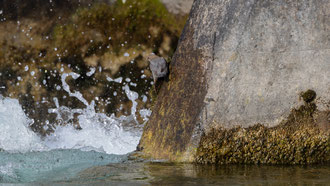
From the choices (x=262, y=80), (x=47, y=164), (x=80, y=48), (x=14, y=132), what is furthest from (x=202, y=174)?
(x=80, y=48)

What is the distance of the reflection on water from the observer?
2.70 m

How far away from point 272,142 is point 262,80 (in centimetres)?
40

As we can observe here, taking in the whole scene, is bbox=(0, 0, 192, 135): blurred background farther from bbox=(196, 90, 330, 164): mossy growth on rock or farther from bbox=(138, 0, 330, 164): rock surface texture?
bbox=(196, 90, 330, 164): mossy growth on rock

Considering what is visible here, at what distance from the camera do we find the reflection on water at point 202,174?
2703 millimetres

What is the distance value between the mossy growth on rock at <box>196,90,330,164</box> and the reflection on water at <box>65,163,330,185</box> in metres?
0.10

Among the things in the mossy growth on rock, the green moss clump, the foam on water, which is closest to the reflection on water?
the mossy growth on rock

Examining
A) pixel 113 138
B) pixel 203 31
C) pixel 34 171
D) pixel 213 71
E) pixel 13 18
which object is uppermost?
pixel 13 18

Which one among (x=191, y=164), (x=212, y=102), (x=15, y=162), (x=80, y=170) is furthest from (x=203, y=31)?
(x=15, y=162)

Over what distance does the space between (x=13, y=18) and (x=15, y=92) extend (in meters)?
0.87

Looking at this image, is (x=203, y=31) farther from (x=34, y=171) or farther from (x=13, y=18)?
(x=13, y=18)

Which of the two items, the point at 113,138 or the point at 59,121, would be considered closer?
the point at 113,138

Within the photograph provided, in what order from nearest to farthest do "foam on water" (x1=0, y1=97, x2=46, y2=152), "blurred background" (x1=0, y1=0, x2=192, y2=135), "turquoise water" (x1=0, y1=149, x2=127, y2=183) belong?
1. "turquoise water" (x1=0, y1=149, x2=127, y2=183)
2. "foam on water" (x1=0, y1=97, x2=46, y2=152)
3. "blurred background" (x1=0, y1=0, x2=192, y2=135)

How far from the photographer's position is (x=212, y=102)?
3.26m

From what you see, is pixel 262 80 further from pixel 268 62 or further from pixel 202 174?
pixel 202 174
